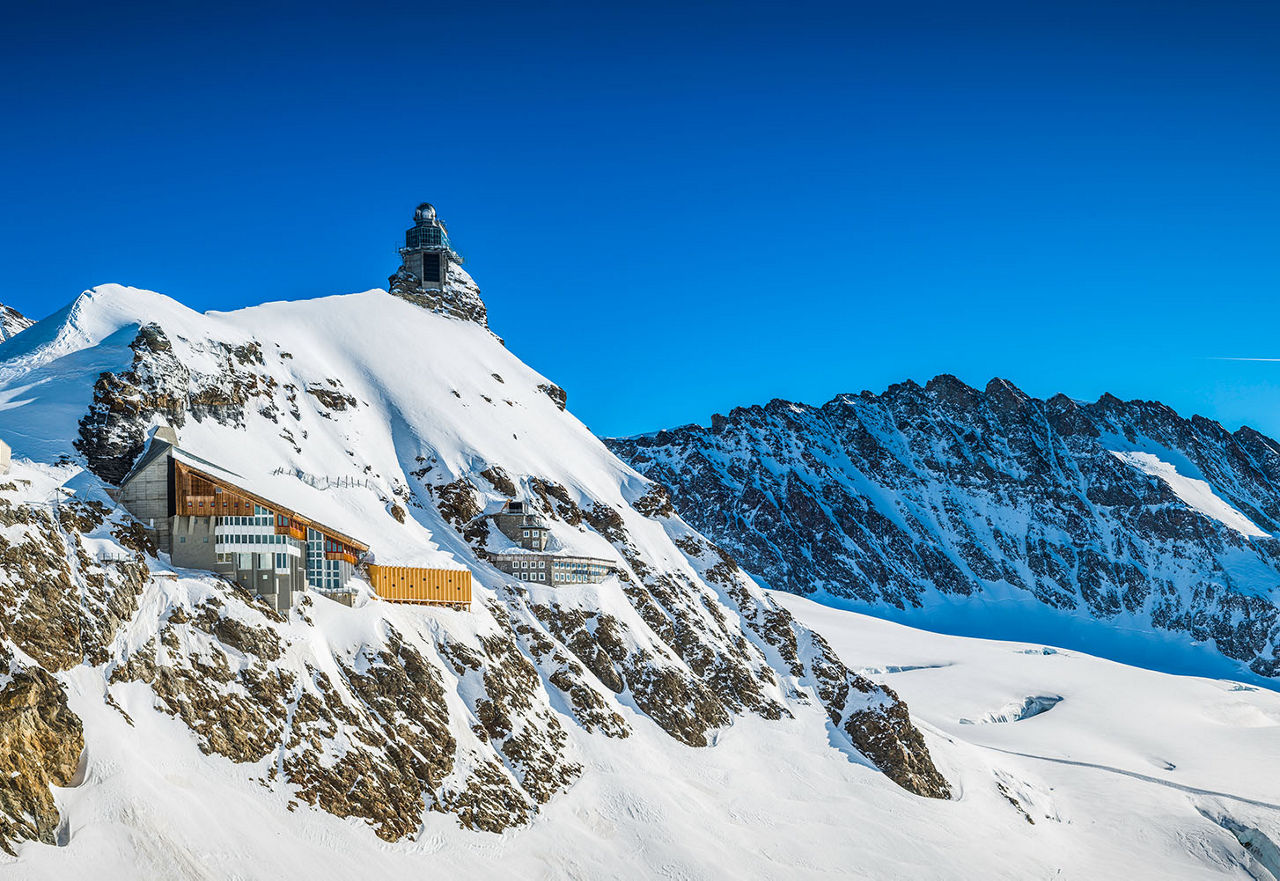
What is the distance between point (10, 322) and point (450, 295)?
253ft

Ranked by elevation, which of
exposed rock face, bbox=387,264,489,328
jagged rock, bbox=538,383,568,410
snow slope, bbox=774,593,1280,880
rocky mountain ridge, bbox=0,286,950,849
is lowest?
snow slope, bbox=774,593,1280,880

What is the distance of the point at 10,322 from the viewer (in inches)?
7564

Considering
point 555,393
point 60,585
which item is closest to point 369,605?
point 60,585

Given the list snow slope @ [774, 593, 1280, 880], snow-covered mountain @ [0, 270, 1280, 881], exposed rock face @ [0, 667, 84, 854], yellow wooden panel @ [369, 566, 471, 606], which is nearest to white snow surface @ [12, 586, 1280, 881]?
snow-covered mountain @ [0, 270, 1280, 881]

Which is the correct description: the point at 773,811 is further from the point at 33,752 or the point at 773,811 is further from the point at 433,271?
the point at 433,271

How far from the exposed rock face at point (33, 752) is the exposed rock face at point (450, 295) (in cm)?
10885

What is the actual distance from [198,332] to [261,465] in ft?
58.7

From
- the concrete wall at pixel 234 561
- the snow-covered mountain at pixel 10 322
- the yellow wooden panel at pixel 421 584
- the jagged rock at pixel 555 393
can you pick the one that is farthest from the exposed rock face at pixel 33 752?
the snow-covered mountain at pixel 10 322

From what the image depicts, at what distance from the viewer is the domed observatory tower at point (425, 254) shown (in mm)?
167312

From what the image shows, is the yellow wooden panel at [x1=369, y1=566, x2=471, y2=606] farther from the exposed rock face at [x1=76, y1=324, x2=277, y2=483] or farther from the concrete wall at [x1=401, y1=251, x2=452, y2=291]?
the concrete wall at [x1=401, y1=251, x2=452, y2=291]

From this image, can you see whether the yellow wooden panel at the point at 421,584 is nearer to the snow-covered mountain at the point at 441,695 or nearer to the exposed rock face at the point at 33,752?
the snow-covered mountain at the point at 441,695

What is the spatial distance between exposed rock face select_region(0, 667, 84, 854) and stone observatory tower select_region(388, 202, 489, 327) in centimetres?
11160

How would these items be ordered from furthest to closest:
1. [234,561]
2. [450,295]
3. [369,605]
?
[450,295] → [369,605] → [234,561]

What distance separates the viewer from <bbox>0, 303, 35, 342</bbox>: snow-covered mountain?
186625 mm
